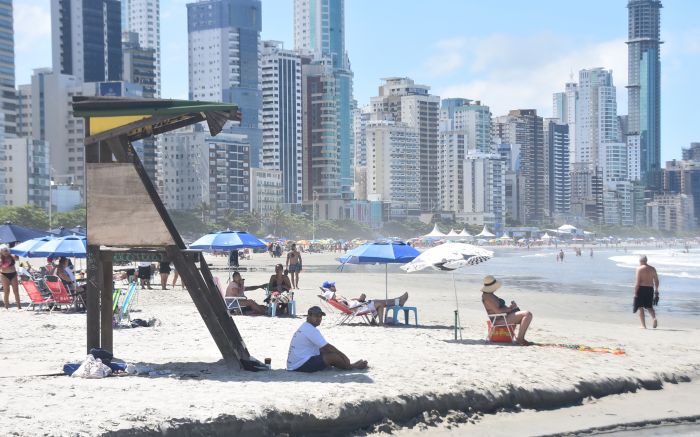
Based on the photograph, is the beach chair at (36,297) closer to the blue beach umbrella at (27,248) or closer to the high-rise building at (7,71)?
the blue beach umbrella at (27,248)

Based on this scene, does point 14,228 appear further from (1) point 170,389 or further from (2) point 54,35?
(2) point 54,35

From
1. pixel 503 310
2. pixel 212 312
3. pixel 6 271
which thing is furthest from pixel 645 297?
pixel 6 271

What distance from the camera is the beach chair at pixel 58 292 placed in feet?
61.6

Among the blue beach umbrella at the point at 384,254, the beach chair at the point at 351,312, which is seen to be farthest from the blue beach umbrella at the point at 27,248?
the beach chair at the point at 351,312

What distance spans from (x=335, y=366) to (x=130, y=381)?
2360mm

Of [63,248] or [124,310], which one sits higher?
[63,248]

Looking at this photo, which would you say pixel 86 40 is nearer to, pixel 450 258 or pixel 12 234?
pixel 12 234

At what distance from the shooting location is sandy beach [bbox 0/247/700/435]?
807 centimetres

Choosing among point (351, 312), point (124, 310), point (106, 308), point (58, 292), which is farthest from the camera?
point (58, 292)

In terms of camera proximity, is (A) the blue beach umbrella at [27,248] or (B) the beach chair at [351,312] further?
(A) the blue beach umbrella at [27,248]

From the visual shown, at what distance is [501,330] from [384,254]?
12.2 feet

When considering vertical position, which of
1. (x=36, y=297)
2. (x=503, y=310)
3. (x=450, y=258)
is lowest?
(x=36, y=297)

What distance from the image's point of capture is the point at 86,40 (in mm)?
178250

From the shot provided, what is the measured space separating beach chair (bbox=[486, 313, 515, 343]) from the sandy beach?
0.57 feet
